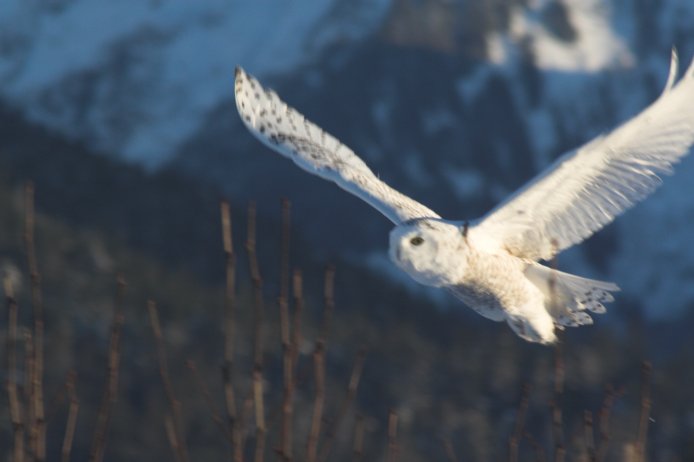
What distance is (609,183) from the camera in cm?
526

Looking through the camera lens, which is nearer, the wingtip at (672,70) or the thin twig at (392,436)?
the thin twig at (392,436)

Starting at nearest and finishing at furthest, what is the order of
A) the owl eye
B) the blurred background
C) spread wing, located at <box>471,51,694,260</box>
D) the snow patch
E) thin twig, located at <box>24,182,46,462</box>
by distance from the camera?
thin twig, located at <box>24,182,46,462</box>, the owl eye, spread wing, located at <box>471,51,694,260</box>, the blurred background, the snow patch

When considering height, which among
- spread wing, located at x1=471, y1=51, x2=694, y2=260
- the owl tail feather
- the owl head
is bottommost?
the owl head

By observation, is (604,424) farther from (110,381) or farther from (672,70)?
(672,70)

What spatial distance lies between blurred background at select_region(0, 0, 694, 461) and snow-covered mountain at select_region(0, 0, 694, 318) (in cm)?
8

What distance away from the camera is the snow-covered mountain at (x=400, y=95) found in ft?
139

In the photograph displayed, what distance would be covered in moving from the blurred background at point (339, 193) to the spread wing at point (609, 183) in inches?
213

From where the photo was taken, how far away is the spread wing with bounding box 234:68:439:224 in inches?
212

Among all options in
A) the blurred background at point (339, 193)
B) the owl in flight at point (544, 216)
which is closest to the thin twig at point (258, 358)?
the owl in flight at point (544, 216)

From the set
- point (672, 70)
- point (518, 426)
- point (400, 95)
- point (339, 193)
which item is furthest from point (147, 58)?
point (518, 426)

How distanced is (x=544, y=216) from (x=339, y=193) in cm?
3630

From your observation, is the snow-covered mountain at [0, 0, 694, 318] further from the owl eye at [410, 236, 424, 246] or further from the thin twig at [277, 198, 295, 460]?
the thin twig at [277, 198, 295, 460]

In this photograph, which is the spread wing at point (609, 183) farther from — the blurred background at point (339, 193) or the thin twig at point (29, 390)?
the blurred background at point (339, 193)

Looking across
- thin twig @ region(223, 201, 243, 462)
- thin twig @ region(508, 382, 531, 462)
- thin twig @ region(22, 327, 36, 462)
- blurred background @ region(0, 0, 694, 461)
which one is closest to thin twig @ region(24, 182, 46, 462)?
thin twig @ region(22, 327, 36, 462)
